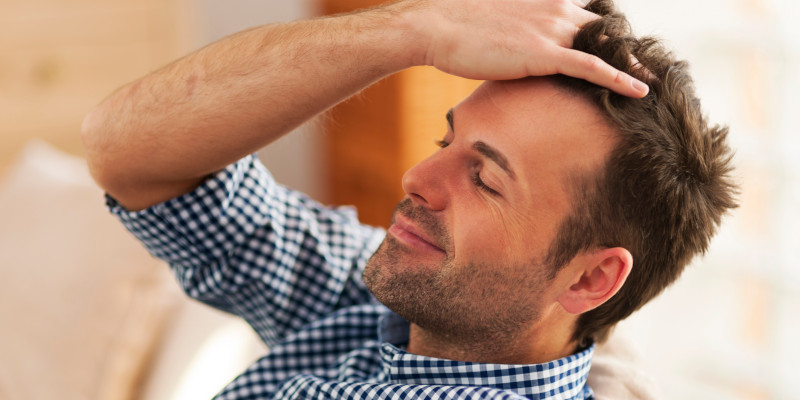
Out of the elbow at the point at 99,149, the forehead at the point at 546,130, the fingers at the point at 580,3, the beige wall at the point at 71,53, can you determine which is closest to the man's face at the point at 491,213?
the forehead at the point at 546,130

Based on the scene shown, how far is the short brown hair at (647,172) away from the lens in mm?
1019

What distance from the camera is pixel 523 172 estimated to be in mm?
1042

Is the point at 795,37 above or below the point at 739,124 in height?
above

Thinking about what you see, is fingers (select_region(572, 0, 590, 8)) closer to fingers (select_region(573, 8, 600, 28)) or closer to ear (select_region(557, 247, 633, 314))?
fingers (select_region(573, 8, 600, 28))

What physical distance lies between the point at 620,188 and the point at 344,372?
1.70 feet

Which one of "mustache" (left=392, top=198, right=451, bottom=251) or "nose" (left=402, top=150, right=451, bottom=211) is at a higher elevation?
"nose" (left=402, top=150, right=451, bottom=211)

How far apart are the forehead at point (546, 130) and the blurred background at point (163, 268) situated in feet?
0.72

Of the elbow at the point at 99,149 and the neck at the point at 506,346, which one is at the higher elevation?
the elbow at the point at 99,149

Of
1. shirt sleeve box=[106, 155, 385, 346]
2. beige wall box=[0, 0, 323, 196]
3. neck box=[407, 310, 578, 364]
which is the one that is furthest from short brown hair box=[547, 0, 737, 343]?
beige wall box=[0, 0, 323, 196]

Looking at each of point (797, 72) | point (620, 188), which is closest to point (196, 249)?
point (620, 188)

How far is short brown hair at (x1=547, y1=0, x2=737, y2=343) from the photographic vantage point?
1019mm

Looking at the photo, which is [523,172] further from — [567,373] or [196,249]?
[196,249]

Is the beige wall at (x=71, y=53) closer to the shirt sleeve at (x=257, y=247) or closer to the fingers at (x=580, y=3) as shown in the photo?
the shirt sleeve at (x=257, y=247)

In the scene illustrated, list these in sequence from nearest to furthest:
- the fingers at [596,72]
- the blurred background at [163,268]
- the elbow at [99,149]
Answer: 1. the fingers at [596,72]
2. the elbow at [99,149]
3. the blurred background at [163,268]
